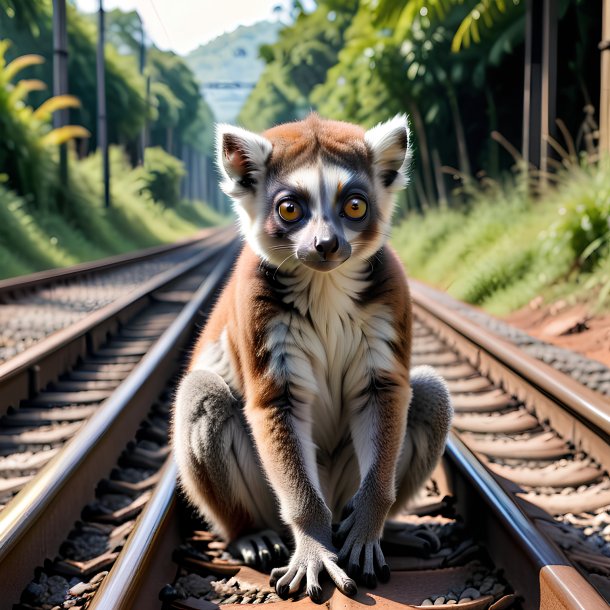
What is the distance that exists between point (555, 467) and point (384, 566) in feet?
5.97

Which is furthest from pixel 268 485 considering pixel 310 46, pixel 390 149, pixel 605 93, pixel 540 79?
pixel 310 46

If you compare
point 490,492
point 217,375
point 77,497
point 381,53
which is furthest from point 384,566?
point 381,53

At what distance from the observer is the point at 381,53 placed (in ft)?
63.6

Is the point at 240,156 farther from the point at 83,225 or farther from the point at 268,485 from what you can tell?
the point at 83,225

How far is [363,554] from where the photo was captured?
289 centimetres

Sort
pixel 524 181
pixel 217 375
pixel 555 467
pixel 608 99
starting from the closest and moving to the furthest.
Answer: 1. pixel 217 375
2. pixel 555 467
3. pixel 608 99
4. pixel 524 181

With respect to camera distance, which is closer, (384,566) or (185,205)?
(384,566)

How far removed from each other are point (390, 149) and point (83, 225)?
73.9 ft

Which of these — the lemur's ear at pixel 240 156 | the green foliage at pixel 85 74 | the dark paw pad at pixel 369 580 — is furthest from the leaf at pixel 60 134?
the dark paw pad at pixel 369 580

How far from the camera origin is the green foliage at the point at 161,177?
49000 millimetres

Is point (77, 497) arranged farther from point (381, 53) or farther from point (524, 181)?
point (381, 53)

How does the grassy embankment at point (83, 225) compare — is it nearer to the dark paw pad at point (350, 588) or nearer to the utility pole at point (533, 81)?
the utility pole at point (533, 81)

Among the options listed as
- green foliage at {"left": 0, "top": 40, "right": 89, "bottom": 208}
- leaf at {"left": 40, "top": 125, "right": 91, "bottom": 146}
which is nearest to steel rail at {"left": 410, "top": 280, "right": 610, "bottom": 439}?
green foliage at {"left": 0, "top": 40, "right": 89, "bottom": 208}

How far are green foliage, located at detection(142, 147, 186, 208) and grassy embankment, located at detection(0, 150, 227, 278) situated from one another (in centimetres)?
331
